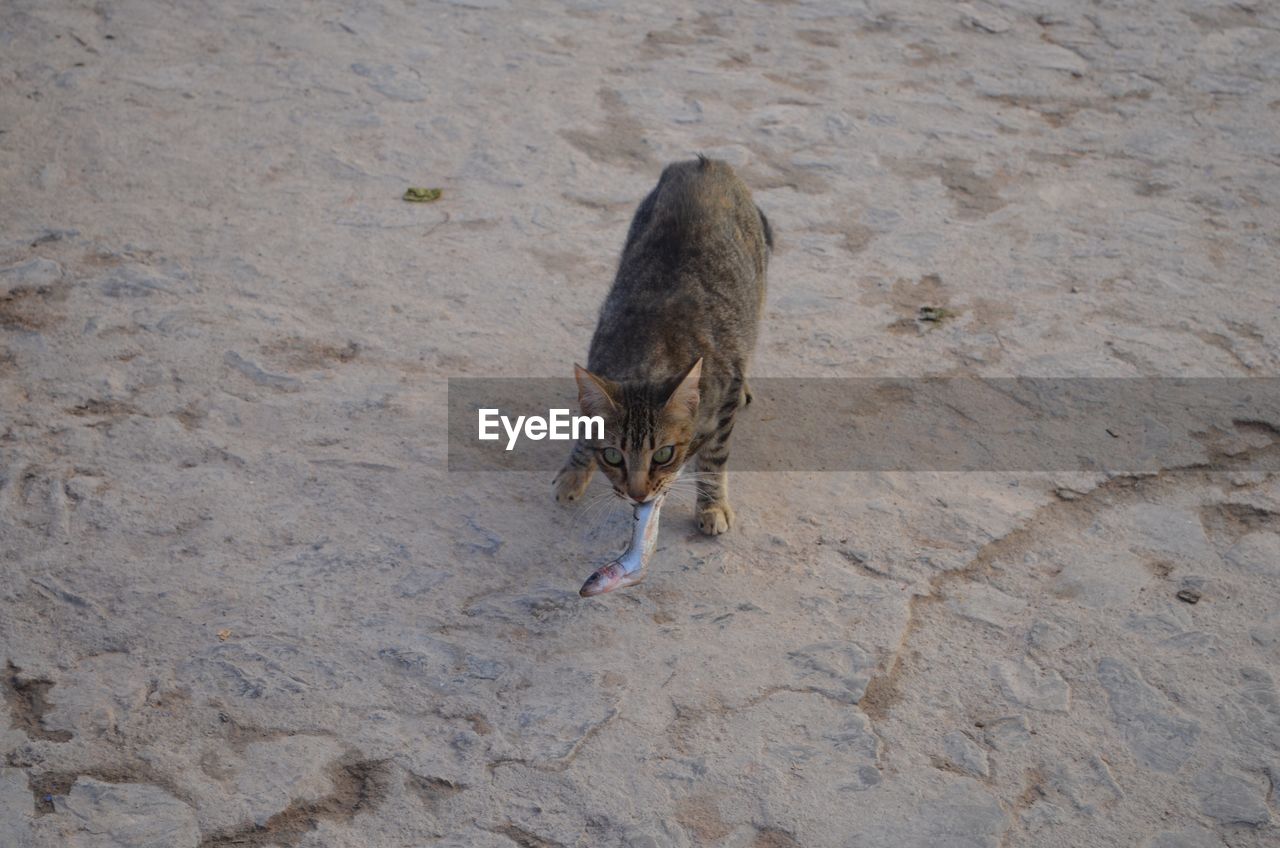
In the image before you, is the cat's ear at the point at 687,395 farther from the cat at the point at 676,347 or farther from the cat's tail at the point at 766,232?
the cat's tail at the point at 766,232

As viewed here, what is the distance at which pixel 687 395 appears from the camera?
368 centimetres

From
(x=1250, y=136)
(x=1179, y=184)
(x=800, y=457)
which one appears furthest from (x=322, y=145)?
(x=1250, y=136)

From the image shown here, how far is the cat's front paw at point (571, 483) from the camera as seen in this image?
165 inches

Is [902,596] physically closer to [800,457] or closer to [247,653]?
[800,457]

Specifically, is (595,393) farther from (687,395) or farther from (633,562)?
(633,562)

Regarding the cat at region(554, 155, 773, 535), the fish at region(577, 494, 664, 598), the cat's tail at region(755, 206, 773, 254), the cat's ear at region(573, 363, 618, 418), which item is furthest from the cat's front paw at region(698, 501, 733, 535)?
the cat's tail at region(755, 206, 773, 254)

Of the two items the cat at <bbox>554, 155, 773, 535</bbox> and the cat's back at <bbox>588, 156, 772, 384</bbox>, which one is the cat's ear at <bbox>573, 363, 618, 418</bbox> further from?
the cat's back at <bbox>588, 156, 772, 384</bbox>

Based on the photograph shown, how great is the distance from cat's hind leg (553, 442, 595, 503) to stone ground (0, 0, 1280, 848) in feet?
0.46

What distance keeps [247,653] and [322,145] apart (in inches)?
134

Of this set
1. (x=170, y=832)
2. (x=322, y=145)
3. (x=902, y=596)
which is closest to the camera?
(x=170, y=832)

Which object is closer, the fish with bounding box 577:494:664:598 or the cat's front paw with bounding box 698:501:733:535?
the fish with bounding box 577:494:664:598

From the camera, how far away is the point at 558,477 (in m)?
4.23

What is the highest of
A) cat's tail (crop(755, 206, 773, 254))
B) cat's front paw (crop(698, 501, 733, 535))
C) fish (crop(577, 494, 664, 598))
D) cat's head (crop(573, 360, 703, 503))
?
cat's tail (crop(755, 206, 773, 254))

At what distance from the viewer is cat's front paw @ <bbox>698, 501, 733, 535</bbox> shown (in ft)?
13.3
